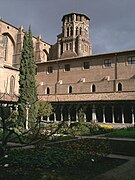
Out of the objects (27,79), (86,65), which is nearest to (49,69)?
(86,65)

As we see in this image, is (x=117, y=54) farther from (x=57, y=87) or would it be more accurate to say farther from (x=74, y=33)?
(x=74, y=33)

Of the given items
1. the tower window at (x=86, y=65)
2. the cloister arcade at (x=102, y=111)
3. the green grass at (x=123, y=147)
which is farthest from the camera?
the tower window at (x=86, y=65)

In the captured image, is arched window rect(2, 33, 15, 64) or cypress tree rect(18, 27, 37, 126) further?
arched window rect(2, 33, 15, 64)

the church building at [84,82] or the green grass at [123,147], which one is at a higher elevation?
the church building at [84,82]

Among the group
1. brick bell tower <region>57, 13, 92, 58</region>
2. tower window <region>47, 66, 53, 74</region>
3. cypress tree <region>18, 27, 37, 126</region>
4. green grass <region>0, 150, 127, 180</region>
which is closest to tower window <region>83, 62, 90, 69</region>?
tower window <region>47, 66, 53, 74</region>

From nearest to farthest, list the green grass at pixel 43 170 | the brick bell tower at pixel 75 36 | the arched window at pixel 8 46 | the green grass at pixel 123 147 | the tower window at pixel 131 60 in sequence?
the green grass at pixel 43 170 < the green grass at pixel 123 147 < the tower window at pixel 131 60 < the arched window at pixel 8 46 < the brick bell tower at pixel 75 36

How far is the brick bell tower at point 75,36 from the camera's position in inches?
2236

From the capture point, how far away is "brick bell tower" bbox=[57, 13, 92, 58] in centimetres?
5678

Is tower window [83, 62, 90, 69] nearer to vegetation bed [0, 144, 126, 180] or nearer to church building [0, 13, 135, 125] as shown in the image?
church building [0, 13, 135, 125]

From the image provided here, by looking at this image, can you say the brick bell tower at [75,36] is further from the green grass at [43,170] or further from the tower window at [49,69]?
the green grass at [43,170]

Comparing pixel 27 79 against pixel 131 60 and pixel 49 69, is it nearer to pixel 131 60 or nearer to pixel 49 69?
pixel 49 69

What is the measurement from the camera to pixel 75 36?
58.3 meters

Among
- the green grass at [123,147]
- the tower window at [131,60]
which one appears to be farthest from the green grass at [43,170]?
the tower window at [131,60]

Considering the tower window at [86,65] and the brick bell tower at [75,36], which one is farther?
the brick bell tower at [75,36]
